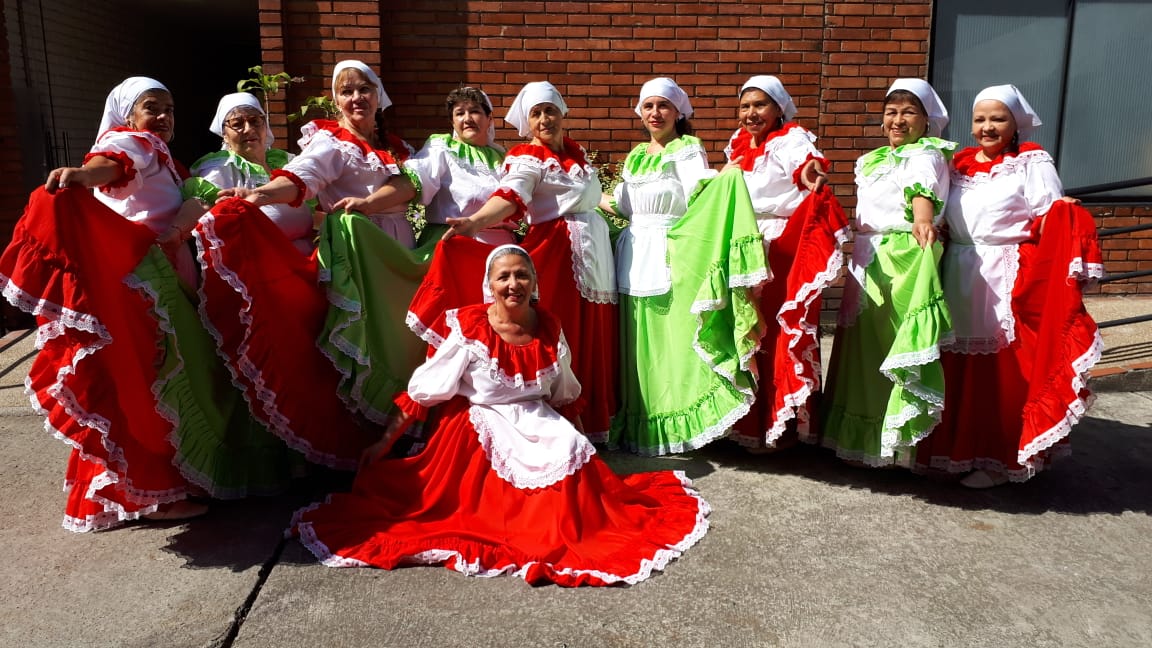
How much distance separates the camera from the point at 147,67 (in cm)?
1088

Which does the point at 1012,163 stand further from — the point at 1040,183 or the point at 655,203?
the point at 655,203

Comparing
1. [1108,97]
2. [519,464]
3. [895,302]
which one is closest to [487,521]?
[519,464]

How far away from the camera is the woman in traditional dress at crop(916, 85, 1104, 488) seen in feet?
12.3

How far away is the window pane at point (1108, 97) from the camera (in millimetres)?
7301

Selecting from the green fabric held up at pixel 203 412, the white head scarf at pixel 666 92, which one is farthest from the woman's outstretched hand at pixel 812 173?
the green fabric held up at pixel 203 412

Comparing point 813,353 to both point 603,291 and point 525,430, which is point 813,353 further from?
point 525,430

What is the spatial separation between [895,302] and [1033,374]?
0.65 meters

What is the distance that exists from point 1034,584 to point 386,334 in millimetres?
2775

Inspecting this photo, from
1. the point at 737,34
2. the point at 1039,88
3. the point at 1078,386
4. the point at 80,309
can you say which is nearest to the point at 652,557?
the point at 1078,386

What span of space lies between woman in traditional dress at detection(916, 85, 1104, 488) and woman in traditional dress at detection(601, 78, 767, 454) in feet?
3.07

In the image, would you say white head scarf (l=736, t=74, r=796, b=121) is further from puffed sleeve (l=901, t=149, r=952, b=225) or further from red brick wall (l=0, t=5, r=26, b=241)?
red brick wall (l=0, t=5, r=26, b=241)

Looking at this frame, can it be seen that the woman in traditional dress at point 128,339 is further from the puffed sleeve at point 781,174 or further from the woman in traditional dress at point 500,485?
the puffed sleeve at point 781,174

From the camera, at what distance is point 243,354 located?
3604 mm

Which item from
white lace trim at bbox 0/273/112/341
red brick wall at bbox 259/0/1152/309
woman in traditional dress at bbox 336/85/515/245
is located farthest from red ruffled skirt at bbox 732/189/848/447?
red brick wall at bbox 259/0/1152/309
